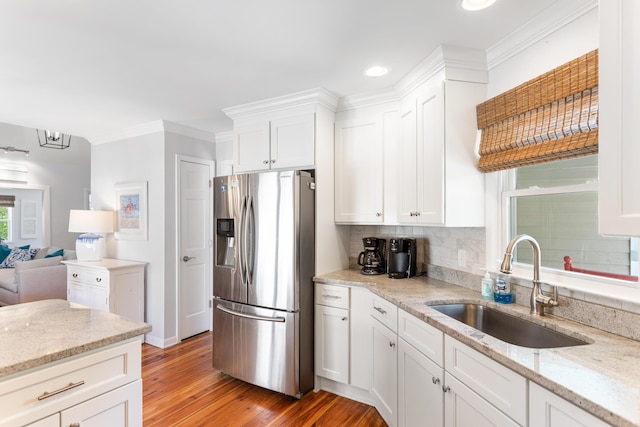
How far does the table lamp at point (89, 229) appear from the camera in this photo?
12.1 ft

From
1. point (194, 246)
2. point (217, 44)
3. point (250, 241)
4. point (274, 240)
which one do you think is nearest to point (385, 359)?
point (274, 240)

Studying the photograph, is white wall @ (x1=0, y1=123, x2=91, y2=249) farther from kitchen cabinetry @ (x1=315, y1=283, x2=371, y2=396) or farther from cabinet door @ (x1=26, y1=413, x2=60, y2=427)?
cabinet door @ (x1=26, y1=413, x2=60, y2=427)

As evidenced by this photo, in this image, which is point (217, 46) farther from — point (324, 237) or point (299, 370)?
point (299, 370)

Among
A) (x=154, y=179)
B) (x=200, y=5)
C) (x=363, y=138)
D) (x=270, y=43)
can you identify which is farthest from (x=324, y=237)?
(x=154, y=179)

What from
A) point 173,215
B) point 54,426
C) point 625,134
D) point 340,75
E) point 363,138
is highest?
point 340,75

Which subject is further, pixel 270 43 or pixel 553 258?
pixel 270 43

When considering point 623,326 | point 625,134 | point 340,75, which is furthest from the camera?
point 340,75

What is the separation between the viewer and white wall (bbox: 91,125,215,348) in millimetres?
3525

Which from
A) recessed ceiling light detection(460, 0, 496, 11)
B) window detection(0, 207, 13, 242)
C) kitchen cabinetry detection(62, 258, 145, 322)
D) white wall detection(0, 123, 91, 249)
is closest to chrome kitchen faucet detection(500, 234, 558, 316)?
recessed ceiling light detection(460, 0, 496, 11)

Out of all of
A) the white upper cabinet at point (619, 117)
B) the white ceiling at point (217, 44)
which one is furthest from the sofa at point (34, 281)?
the white upper cabinet at point (619, 117)

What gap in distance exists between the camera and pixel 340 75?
2369 millimetres

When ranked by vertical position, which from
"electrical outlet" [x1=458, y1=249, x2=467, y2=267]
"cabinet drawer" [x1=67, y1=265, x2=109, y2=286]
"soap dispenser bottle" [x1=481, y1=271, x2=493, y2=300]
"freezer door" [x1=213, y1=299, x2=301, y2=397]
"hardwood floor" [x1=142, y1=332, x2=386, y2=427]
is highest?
"electrical outlet" [x1=458, y1=249, x2=467, y2=267]

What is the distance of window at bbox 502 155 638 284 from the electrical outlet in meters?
0.33

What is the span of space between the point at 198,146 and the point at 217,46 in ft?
6.95
